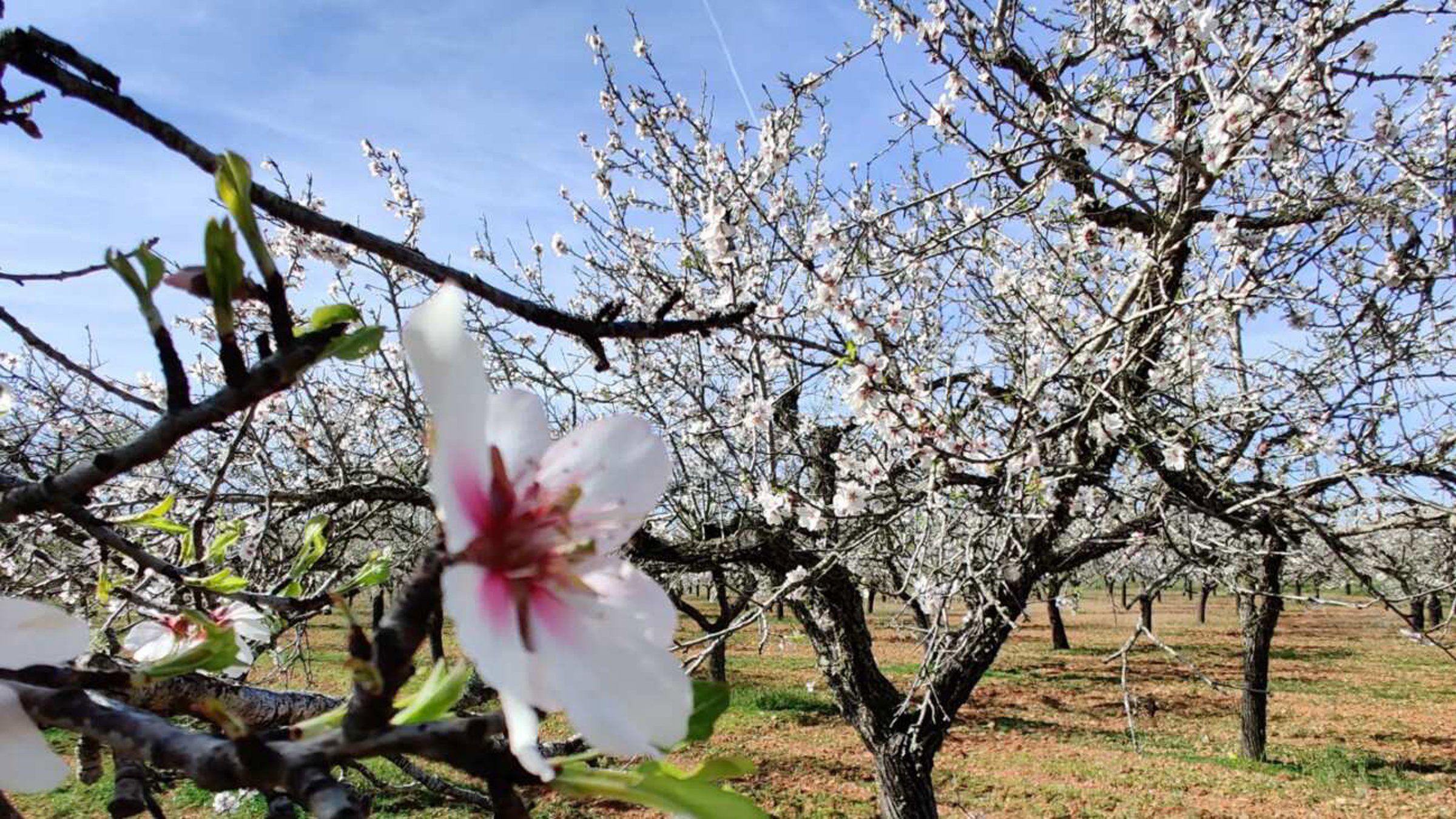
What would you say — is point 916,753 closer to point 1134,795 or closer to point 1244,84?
point 1244,84

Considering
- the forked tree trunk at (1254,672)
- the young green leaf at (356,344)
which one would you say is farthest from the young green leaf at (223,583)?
the forked tree trunk at (1254,672)

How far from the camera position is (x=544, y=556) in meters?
0.47

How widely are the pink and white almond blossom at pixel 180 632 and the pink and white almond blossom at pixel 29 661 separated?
0.46 meters

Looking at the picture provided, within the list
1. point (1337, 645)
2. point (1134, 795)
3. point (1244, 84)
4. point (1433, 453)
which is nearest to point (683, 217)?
point (1244, 84)

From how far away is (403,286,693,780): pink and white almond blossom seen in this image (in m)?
0.35

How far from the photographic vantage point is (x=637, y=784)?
15.4 inches

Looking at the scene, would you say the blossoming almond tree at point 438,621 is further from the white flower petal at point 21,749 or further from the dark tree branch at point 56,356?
the dark tree branch at point 56,356

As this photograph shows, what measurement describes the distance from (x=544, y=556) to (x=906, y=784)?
18.0 ft

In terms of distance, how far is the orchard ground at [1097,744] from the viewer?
8.78 meters

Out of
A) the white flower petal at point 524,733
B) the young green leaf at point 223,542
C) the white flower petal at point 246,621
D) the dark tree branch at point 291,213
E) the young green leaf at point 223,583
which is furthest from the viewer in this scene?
the young green leaf at point 223,542

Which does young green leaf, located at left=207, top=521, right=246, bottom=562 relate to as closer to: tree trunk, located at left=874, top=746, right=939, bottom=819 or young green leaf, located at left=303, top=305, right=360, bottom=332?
young green leaf, located at left=303, top=305, right=360, bottom=332

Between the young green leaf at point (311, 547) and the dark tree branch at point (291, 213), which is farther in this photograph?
the young green leaf at point (311, 547)

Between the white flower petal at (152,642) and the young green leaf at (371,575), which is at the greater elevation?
the young green leaf at (371,575)

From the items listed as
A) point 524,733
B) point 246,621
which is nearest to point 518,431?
point 524,733
